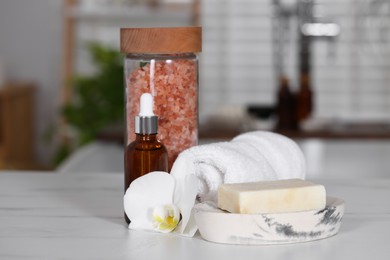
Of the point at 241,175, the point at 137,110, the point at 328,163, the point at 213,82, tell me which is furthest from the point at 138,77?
the point at 213,82

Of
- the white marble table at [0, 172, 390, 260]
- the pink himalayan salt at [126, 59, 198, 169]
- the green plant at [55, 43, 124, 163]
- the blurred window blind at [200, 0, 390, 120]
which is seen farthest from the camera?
the blurred window blind at [200, 0, 390, 120]

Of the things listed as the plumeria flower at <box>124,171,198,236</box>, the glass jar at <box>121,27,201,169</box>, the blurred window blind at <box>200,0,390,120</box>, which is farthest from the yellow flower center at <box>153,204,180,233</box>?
the blurred window blind at <box>200,0,390,120</box>

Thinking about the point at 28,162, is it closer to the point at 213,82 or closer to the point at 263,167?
the point at 213,82

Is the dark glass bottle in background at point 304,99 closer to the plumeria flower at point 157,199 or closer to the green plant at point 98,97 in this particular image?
the green plant at point 98,97

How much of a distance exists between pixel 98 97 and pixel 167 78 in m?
4.20

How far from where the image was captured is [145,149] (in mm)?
1109

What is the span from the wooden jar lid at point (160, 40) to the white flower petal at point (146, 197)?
169mm

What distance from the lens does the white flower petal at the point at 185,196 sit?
3.47ft

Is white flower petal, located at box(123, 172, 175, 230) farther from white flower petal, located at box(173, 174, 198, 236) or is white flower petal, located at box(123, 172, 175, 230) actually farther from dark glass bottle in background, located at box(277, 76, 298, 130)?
dark glass bottle in background, located at box(277, 76, 298, 130)

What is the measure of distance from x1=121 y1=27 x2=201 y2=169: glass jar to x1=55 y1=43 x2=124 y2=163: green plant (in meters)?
3.99

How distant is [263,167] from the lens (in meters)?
1.14

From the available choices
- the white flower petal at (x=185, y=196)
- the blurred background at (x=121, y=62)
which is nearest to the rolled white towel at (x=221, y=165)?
the white flower petal at (x=185, y=196)

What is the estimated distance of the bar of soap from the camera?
38.7 inches

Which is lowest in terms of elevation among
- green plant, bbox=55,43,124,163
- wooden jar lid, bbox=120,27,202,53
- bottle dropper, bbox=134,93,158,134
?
green plant, bbox=55,43,124,163
